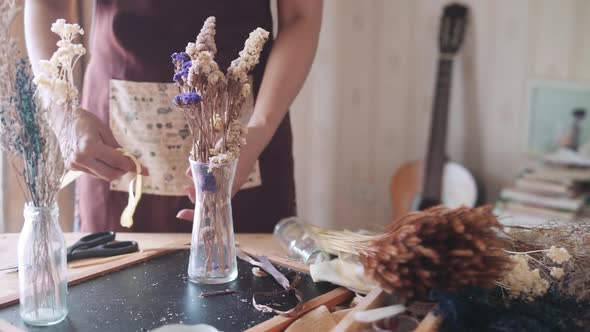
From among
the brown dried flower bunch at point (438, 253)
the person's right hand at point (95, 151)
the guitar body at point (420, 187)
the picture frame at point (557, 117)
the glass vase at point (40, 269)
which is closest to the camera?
the brown dried flower bunch at point (438, 253)

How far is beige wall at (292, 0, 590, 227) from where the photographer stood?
266cm

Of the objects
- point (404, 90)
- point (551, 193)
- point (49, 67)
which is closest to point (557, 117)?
point (551, 193)

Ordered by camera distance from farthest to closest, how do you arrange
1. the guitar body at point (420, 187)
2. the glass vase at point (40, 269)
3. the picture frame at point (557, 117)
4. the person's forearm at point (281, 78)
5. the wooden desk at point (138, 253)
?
1. the guitar body at point (420, 187)
2. the picture frame at point (557, 117)
3. the person's forearm at point (281, 78)
4. the wooden desk at point (138, 253)
5. the glass vase at point (40, 269)

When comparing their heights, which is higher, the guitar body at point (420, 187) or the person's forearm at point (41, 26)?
the person's forearm at point (41, 26)

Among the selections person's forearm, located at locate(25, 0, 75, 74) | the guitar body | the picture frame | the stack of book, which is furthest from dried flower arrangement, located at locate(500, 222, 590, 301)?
the picture frame

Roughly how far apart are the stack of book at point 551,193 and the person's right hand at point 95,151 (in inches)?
60.8

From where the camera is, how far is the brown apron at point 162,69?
1295 millimetres

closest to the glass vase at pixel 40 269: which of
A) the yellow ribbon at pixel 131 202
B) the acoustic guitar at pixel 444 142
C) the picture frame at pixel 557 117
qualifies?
the yellow ribbon at pixel 131 202

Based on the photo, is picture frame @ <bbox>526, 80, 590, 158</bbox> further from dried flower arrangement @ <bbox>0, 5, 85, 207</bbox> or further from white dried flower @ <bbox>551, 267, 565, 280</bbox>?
dried flower arrangement @ <bbox>0, 5, 85, 207</bbox>

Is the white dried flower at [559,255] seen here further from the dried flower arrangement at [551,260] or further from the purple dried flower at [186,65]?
the purple dried flower at [186,65]

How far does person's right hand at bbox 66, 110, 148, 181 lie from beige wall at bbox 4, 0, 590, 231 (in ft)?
5.82

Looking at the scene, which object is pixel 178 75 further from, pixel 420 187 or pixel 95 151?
pixel 420 187

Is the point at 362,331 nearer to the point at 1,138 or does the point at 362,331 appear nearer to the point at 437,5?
the point at 1,138

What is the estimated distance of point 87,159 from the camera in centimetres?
108
